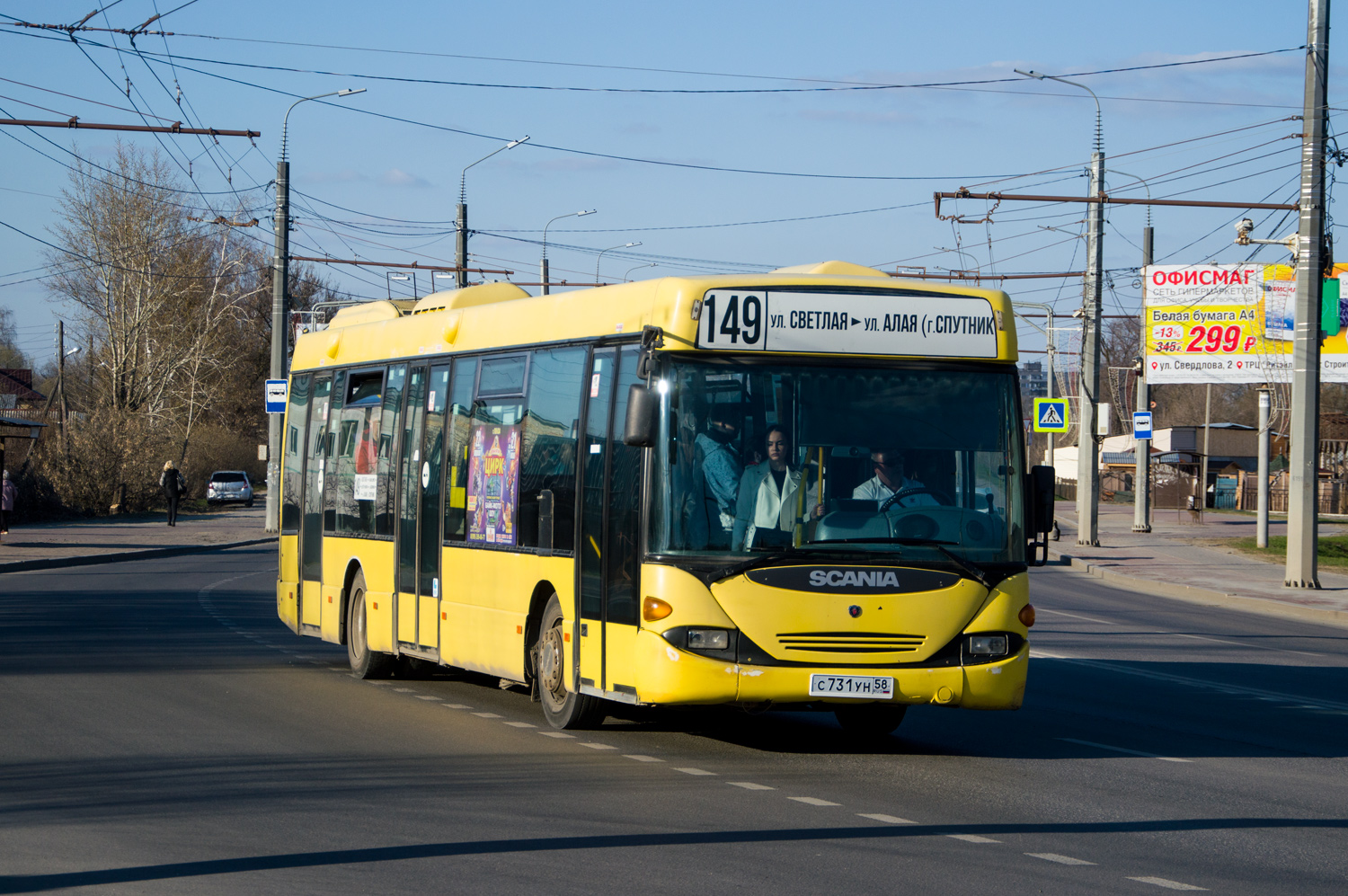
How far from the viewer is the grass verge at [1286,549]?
3619 cm

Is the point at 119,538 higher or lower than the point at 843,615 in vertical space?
lower

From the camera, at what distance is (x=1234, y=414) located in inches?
4304

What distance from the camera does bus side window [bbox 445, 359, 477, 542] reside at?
12.4m

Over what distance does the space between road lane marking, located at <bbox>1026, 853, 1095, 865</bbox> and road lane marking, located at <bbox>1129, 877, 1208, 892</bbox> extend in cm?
32

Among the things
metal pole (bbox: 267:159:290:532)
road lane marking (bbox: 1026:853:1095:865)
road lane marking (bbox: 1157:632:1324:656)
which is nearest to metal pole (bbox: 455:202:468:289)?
metal pole (bbox: 267:159:290:532)

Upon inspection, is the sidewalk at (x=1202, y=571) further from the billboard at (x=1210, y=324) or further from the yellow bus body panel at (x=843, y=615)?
the yellow bus body panel at (x=843, y=615)

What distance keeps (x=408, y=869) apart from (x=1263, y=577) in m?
26.7

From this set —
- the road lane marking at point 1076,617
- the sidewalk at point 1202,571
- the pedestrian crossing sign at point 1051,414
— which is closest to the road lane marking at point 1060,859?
the road lane marking at point 1076,617

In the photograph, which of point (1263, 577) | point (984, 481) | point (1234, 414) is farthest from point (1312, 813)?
point (1234, 414)

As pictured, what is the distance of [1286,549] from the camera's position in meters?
36.6

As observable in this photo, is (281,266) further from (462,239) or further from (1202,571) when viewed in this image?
(1202,571)

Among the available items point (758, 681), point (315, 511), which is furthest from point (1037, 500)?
point (315, 511)

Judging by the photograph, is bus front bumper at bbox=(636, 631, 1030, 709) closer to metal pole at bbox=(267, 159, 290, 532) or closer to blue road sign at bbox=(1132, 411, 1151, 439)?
metal pole at bbox=(267, 159, 290, 532)

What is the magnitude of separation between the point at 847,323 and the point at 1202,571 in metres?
24.7
